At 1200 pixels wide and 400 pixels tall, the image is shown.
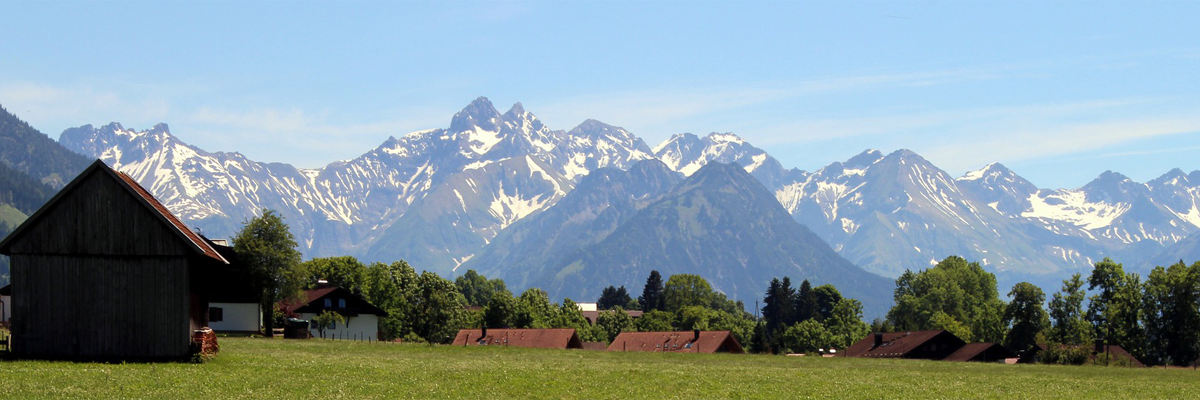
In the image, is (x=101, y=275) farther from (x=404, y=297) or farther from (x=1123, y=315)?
(x=1123, y=315)

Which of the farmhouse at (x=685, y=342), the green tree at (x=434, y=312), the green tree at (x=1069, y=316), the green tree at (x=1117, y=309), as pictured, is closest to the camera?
the farmhouse at (x=685, y=342)

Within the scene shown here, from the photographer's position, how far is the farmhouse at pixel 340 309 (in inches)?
4422

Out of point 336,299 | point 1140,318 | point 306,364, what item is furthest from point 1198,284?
point 306,364

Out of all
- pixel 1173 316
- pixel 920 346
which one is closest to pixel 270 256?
pixel 920 346

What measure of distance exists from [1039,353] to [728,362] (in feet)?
252

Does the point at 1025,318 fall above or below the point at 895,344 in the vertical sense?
above

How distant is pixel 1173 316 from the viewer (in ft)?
449

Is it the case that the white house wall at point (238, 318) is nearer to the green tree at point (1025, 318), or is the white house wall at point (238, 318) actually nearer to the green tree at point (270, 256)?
the green tree at point (270, 256)

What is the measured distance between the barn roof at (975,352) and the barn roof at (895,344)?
398 cm

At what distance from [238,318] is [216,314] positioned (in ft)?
6.00

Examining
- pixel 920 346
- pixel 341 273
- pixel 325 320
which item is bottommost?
pixel 920 346

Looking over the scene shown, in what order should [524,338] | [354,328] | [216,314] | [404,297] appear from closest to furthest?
[216,314]
[354,328]
[524,338]
[404,297]

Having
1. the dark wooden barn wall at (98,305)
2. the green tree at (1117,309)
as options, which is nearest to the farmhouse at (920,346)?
the green tree at (1117,309)

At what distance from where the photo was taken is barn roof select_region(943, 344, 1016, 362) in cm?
13212
